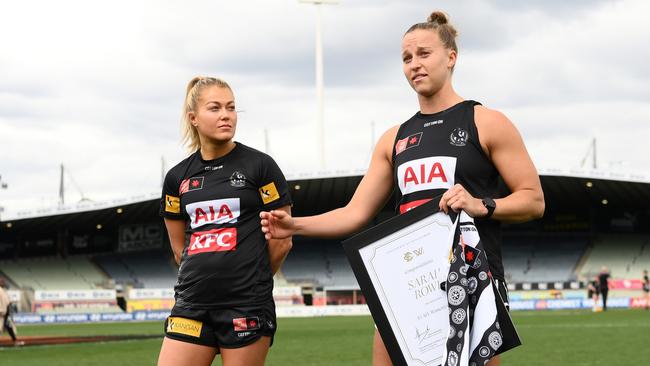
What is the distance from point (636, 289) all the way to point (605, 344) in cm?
2744

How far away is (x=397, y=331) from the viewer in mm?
3348

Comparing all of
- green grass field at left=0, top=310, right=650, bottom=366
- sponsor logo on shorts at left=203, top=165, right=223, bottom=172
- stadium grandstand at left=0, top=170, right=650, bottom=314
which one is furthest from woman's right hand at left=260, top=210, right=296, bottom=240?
stadium grandstand at left=0, top=170, right=650, bottom=314

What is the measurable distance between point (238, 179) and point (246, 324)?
0.69 m

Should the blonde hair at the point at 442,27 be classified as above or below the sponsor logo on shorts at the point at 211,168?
above

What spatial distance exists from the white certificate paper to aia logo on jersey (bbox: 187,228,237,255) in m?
1.12

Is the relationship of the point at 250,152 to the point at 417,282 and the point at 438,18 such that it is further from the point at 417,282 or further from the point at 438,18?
the point at 417,282

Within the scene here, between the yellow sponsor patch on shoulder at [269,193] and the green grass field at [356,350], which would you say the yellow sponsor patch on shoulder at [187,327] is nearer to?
the yellow sponsor patch on shoulder at [269,193]

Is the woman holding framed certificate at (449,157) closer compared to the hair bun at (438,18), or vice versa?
the woman holding framed certificate at (449,157)

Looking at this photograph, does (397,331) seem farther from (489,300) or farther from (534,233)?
(534,233)

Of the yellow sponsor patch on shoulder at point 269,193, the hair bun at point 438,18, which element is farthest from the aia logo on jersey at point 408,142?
the yellow sponsor patch on shoulder at point 269,193

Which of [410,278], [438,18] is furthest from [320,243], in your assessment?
[410,278]

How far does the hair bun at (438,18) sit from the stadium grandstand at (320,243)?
36320 mm

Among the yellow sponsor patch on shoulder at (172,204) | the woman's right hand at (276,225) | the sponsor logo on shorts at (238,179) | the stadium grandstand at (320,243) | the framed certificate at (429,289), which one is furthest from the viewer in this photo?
the stadium grandstand at (320,243)

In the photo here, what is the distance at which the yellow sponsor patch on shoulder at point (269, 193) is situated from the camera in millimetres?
4453
